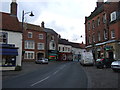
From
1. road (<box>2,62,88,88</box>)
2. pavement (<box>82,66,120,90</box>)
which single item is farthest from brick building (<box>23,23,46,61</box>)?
pavement (<box>82,66,120,90</box>)

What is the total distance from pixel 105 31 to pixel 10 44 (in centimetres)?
1936

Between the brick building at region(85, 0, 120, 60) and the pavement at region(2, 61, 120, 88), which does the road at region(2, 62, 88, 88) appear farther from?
the brick building at region(85, 0, 120, 60)

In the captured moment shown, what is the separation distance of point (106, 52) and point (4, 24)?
19.3m

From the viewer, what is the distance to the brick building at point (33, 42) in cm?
4706

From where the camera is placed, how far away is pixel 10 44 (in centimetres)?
2330

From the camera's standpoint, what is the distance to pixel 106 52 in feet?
101

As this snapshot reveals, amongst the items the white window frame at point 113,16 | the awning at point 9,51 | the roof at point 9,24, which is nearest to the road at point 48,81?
the awning at point 9,51

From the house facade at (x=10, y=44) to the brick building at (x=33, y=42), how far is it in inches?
827

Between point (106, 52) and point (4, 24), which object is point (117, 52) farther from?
point (4, 24)

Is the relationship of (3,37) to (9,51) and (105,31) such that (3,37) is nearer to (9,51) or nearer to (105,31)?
(9,51)

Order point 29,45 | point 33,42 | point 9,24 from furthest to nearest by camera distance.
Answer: point 33,42 < point 29,45 < point 9,24

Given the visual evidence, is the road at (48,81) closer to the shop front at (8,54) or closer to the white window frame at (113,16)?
the shop front at (8,54)

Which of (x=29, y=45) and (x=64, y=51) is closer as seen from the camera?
(x=29, y=45)

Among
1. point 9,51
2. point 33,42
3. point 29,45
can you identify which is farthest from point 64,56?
point 9,51
